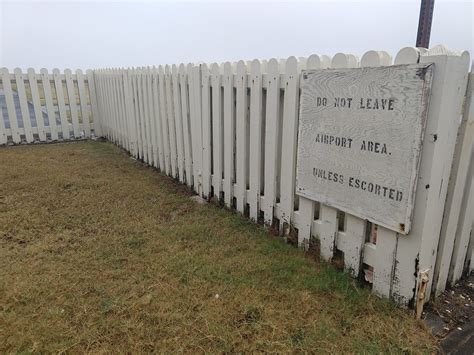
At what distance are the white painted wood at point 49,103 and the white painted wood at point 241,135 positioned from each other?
6581 mm

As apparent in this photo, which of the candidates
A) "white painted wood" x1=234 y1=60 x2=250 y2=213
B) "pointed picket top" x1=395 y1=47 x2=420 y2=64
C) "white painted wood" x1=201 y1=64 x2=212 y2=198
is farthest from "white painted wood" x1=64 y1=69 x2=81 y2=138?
"pointed picket top" x1=395 y1=47 x2=420 y2=64

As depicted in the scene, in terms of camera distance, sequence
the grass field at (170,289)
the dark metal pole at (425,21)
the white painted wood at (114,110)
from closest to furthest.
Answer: the grass field at (170,289) < the dark metal pole at (425,21) < the white painted wood at (114,110)

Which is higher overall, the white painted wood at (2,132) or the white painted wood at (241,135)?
the white painted wood at (241,135)

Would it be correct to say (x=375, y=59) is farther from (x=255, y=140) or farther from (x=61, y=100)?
(x=61, y=100)

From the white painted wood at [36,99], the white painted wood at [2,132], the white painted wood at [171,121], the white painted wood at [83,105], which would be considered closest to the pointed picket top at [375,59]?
the white painted wood at [171,121]

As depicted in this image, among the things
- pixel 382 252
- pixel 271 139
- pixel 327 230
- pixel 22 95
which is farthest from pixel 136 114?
pixel 382 252

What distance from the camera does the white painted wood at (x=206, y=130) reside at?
414 centimetres

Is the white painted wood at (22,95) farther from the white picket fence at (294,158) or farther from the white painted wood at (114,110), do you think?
the white picket fence at (294,158)

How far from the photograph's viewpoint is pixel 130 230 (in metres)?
3.47

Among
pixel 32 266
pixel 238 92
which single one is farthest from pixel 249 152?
pixel 32 266

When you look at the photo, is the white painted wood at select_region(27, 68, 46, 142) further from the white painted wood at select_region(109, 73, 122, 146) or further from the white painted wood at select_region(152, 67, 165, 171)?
the white painted wood at select_region(152, 67, 165, 171)

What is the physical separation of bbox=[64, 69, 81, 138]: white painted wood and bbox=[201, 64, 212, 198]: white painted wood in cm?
589

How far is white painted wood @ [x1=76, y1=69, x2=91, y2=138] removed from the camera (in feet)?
28.7

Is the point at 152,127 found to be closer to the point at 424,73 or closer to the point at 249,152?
the point at 249,152
